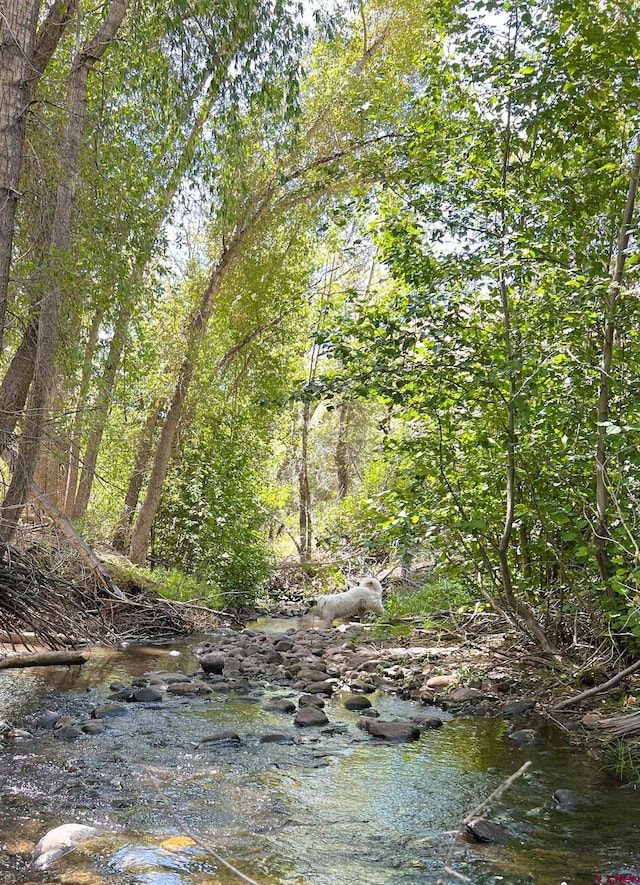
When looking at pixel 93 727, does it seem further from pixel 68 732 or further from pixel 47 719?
pixel 47 719

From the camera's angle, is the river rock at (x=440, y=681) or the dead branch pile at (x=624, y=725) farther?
the river rock at (x=440, y=681)

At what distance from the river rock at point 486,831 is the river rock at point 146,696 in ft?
12.7

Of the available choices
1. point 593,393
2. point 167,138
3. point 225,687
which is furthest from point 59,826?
point 167,138

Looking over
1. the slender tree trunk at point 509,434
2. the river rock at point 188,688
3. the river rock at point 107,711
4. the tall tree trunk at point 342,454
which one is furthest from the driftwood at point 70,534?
the tall tree trunk at point 342,454

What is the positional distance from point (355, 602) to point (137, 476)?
17.4ft

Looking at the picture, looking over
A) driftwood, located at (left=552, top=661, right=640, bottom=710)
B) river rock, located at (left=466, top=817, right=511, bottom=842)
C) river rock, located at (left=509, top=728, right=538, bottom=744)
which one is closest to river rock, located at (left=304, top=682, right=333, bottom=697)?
river rock, located at (left=509, top=728, right=538, bottom=744)

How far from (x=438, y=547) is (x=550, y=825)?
3.21 meters

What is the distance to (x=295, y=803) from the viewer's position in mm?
4270

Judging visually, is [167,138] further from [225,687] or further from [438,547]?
[225,687]

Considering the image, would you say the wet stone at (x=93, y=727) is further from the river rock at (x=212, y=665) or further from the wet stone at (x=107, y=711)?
the river rock at (x=212, y=665)

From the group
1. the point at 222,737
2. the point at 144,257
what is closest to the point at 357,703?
the point at 222,737

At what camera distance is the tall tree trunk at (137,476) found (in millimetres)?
14797

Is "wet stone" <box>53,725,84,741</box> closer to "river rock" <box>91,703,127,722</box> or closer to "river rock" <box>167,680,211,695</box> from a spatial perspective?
"river rock" <box>91,703,127,722</box>

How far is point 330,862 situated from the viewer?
3447mm
